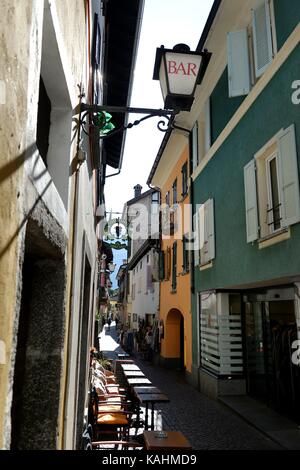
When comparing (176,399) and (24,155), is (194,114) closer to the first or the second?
(176,399)

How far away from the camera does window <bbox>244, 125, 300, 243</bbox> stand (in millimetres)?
A: 6875

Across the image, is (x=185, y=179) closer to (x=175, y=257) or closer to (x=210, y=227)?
(x=175, y=257)

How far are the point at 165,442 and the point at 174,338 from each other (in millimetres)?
14101

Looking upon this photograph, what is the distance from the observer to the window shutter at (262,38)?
8.12 metres

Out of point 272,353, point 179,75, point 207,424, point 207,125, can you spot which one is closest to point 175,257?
point 207,125

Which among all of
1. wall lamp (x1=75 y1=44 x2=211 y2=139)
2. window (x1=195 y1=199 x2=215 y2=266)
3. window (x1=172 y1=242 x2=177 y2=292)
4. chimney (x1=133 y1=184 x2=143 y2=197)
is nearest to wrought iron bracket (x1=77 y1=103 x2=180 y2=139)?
wall lamp (x1=75 y1=44 x2=211 y2=139)

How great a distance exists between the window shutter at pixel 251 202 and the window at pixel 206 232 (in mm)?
2813

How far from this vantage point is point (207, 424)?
344 inches

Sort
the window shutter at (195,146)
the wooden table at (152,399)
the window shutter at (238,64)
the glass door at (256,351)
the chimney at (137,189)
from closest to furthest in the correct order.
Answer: the wooden table at (152,399)
the window shutter at (238,64)
the glass door at (256,351)
the window shutter at (195,146)
the chimney at (137,189)

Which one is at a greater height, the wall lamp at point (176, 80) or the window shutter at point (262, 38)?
the window shutter at point (262, 38)

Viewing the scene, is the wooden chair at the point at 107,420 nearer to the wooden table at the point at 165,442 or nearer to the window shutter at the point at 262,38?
the wooden table at the point at 165,442

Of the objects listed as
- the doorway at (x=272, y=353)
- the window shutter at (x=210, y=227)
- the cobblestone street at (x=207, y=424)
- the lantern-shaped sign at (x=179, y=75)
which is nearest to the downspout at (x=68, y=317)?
the lantern-shaped sign at (x=179, y=75)

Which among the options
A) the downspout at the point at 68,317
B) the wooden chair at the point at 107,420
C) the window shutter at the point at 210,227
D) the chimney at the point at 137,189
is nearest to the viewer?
the downspout at the point at 68,317

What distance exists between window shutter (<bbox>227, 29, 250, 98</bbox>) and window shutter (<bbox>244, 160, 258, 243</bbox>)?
1567 millimetres
